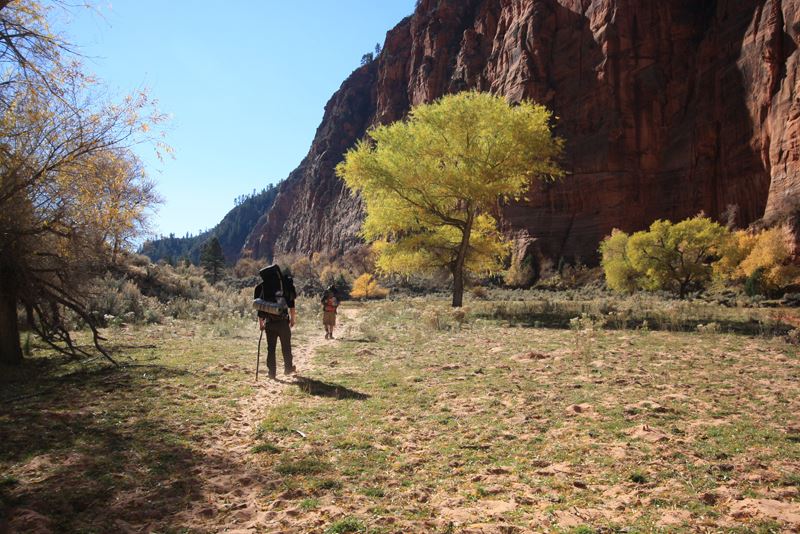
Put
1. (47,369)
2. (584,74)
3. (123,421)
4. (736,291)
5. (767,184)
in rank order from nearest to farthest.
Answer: (123,421) → (47,369) → (736,291) → (767,184) → (584,74)

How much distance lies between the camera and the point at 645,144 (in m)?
60.4

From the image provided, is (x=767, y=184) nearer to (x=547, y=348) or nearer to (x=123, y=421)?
(x=547, y=348)

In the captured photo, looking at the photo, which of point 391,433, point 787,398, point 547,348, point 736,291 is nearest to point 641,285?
point 736,291

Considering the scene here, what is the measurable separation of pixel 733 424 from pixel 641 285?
1566 inches

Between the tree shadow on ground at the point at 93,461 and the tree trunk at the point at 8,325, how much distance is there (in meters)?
1.63

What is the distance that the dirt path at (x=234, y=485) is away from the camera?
10.4 feet

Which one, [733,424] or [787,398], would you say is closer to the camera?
[733,424]

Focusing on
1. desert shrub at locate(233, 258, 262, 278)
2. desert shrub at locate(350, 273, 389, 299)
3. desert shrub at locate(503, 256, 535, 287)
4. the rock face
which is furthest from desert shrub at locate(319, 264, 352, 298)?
the rock face

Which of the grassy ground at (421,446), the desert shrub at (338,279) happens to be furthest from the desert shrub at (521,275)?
the grassy ground at (421,446)

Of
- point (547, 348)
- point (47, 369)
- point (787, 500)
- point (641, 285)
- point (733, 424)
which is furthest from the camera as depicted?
point (641, 285)

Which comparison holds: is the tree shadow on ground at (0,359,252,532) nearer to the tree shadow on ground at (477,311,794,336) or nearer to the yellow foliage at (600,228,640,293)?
the tree shadow on ground at (477,311,794,336)

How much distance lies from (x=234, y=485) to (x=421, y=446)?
176cm

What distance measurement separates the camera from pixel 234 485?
12.5 ft

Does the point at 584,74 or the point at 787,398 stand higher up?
the point at 584,74
